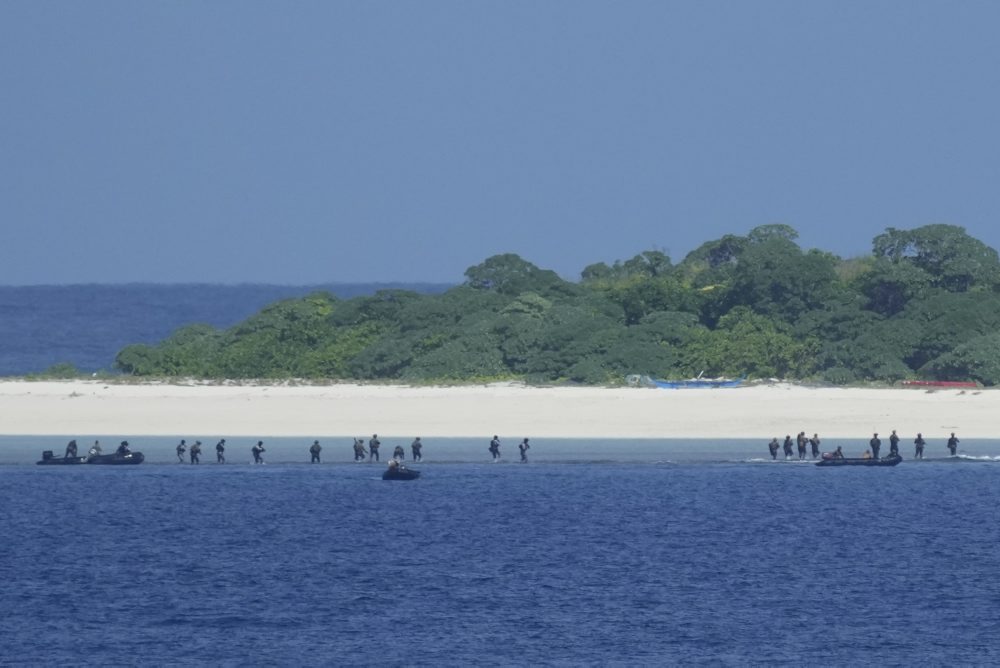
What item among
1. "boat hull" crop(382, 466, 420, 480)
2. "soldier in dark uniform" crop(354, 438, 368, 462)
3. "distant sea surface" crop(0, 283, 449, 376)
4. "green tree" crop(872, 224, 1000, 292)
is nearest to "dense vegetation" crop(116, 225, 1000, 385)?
"green tree" crop(872, 224, 1000, 292)

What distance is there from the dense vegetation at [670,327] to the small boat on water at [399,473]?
42.0 ft

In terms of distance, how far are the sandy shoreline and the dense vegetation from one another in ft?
9.84

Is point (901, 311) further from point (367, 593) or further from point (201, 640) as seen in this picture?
point (201, 640)

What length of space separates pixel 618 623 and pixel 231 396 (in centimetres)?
2805

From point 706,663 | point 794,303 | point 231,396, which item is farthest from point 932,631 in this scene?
point 794,303

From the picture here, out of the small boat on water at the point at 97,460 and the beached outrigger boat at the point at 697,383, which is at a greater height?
the beached outrigger boat at the point at 697,383

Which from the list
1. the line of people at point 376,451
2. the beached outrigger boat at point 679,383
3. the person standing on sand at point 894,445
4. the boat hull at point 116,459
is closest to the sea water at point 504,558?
the line of people at point 376,451

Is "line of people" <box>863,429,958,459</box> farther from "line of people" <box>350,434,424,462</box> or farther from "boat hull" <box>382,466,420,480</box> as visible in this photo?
"boat hull" <box>382,466,420,480</box>

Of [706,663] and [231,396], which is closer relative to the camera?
[706,663]

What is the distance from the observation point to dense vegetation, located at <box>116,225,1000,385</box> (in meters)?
61.3

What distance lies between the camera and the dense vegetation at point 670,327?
61.3 metres

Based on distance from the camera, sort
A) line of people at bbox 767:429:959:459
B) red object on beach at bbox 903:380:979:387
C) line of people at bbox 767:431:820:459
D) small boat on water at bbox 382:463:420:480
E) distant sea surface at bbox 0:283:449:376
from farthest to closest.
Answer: distant sea surface at bbox 0:283:449:376, red object on beach at bbox 903:380:979:387, line of people at bbox 767:431:820:459, line of people at bbox 767:429:959:459, small boat on water at bbox 382:463:420:480

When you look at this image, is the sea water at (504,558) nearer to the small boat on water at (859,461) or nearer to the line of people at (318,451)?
the line of people at (318,451)

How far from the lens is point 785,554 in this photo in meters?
40.4
